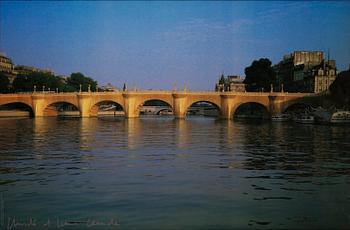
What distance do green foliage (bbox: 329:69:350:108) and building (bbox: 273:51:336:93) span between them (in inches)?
1203

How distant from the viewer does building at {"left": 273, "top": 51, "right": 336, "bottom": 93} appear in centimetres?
10319

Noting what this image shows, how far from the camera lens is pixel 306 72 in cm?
11025

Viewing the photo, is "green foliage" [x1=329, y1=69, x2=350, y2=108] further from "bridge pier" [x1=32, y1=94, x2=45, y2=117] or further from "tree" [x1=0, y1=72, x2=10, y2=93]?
"tree" [x1=0, y1=72, x2=10, y2=93]

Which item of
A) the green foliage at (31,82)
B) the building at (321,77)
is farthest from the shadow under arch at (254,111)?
the green foliage at (31,82)

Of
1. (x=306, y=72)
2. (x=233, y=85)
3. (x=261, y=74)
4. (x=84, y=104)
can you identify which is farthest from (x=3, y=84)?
(x=233, y=85)

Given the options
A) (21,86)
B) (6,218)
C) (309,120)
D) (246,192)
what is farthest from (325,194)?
(21,86)

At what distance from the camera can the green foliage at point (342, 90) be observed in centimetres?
6538

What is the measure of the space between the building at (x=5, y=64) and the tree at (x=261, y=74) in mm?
69914

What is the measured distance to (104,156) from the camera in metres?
20.9

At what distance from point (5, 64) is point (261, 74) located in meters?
76.4

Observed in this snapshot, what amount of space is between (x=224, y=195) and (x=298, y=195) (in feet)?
7.04

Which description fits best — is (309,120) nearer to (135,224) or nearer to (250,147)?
(250,147)
